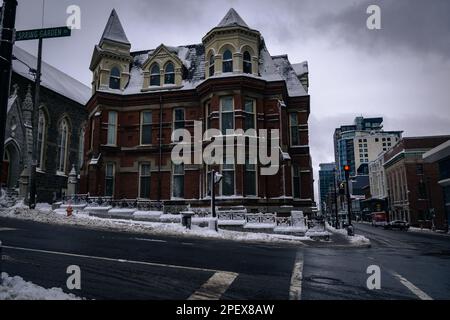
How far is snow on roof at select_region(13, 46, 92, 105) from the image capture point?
1533 inches

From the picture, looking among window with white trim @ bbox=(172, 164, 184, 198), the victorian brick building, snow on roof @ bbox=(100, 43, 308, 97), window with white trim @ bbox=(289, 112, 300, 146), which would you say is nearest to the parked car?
the victorian brick building

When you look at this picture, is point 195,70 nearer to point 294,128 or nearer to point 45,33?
point 294,128

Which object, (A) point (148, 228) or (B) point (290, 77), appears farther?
(B) point (290, 77)

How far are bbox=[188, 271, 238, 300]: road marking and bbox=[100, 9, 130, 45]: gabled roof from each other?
2433 centimetres

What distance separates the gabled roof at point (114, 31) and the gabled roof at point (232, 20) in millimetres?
8370

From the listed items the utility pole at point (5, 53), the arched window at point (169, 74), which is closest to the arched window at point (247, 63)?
the arched window at point (169, 74)

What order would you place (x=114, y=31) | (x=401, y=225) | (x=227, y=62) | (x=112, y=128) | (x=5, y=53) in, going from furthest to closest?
(x=401, y=225)
(x=114, y=31)
(x=112, y=128)
(x=227, y=62)
(x=5, y=53)

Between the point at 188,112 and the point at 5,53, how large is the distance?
806 inches

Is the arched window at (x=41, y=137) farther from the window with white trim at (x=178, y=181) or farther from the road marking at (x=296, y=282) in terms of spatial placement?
the road marking at (x=296, y=282)

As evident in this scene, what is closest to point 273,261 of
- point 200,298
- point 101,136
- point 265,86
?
point 200,298

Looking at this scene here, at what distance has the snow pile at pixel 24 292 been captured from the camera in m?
4.74

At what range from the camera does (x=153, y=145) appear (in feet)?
84.7

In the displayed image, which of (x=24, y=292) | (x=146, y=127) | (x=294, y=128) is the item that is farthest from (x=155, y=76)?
(x=24, y=292)

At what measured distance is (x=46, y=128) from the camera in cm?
4025
